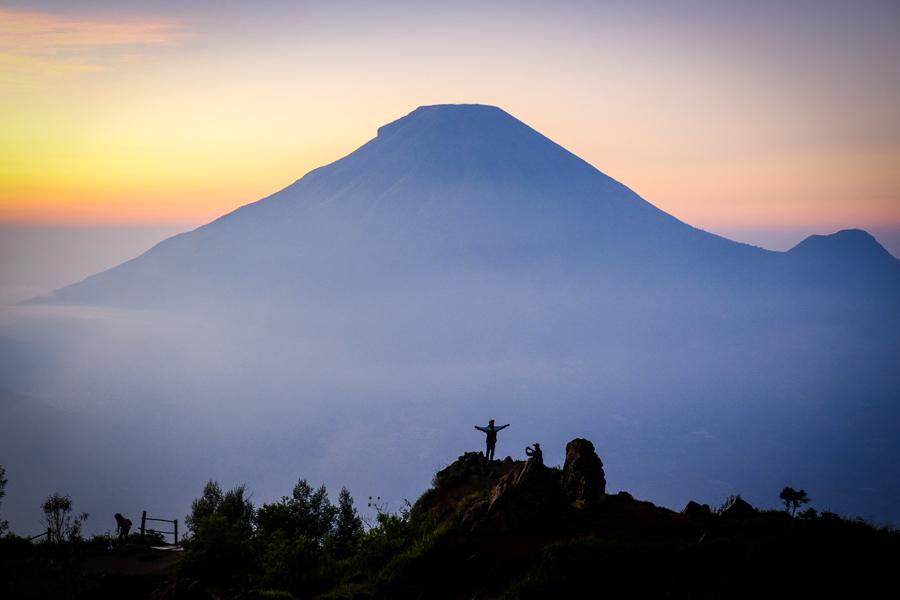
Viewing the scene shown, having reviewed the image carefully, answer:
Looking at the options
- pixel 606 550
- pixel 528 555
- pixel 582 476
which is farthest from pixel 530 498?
pixel 606 550

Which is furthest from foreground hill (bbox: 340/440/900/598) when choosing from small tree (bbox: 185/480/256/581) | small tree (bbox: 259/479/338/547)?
small tree (bbox: 259/479/338/547)

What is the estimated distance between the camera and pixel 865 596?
48.1 feet

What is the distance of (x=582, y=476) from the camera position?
2236cm

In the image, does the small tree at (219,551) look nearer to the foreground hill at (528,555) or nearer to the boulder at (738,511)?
the foreground hill at (528,555)

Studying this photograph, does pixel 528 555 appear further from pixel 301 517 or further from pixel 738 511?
pixel 301 517

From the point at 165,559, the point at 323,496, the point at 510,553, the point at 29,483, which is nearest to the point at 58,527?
the point at 165,559

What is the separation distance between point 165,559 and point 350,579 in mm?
14873

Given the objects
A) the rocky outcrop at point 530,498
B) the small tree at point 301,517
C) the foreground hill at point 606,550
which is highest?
the rocky outcrop at point 530,498

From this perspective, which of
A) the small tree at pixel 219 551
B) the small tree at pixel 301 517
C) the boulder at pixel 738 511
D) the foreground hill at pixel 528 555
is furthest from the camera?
the small tree at pixel 301 517

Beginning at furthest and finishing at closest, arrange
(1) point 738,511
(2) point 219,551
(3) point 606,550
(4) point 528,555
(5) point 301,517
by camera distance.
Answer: (5) point 301,517 < (2) point 219,551 < (1) point 738,511 < (4) point 528,555 < (3) point 606,550

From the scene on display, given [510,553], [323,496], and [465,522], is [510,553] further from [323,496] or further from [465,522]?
[323,496]

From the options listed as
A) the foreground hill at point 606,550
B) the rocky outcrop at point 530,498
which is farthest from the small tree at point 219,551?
the foreground hill at point 606,550

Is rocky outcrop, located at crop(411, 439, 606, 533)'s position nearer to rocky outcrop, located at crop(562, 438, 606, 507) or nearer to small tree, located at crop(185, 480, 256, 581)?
rocky outcrop, located at crop(562, 438, 606, 507)

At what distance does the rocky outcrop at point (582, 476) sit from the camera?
22094 millimetres
